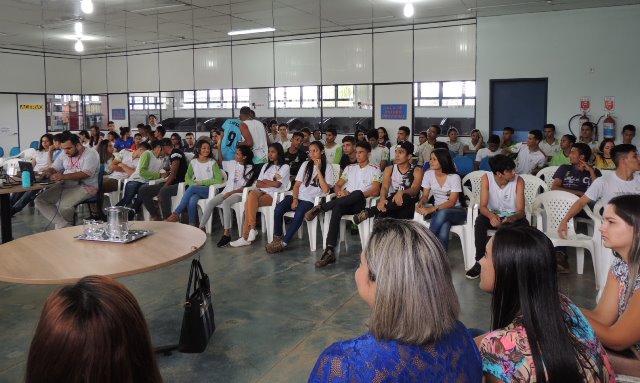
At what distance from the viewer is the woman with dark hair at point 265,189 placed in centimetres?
639

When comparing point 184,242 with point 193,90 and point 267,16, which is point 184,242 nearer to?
point 267,16

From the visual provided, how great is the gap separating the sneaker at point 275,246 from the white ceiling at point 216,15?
4.15 m

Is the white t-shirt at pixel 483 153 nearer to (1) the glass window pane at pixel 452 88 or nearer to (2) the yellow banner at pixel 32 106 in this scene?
(1) the glass window pane at pixel 452 88

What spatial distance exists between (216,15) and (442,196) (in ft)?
18.9

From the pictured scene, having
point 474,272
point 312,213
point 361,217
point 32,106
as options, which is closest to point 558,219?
point 474,272

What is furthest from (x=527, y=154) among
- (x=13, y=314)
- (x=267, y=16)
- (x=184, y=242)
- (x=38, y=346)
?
(x=38, y=346)

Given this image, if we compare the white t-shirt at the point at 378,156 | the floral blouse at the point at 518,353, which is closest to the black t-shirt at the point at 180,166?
the white t-shirt at the point at 378,156

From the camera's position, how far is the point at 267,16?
952 centimetres

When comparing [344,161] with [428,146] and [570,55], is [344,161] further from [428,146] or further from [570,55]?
[570,55]

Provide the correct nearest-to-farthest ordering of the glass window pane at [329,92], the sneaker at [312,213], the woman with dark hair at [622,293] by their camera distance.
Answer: the woman with dark hair at [622,293], the sneaker at [312,213], the glass window pane at [329,92]

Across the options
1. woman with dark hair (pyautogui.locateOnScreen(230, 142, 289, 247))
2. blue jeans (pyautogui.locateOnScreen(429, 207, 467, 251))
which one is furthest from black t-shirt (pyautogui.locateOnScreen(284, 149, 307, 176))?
blue jeans (pyautogui.locateOnScreen(429, 207, 467, 251))

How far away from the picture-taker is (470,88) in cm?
1002

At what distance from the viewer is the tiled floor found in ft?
10.9

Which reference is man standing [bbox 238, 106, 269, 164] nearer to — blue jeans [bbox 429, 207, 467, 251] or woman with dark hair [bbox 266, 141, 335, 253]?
woman with dark hair [bbox 266, 141, 335, 253]
